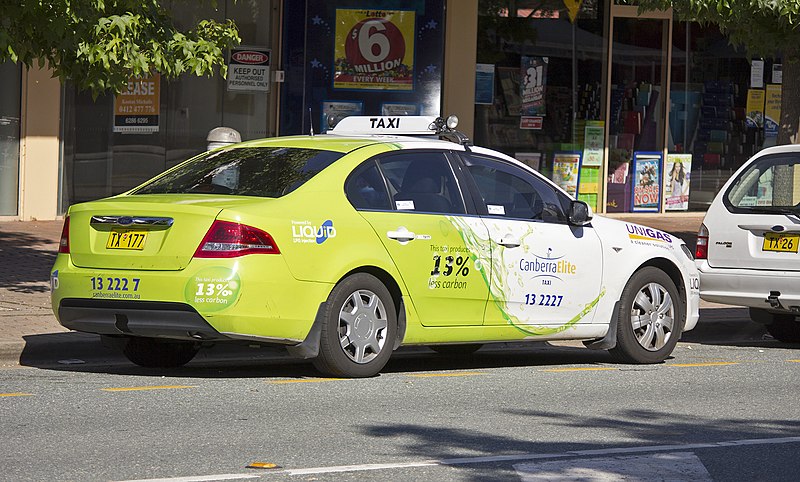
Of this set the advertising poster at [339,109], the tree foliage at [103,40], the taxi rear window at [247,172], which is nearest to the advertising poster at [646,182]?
the advertising poster at [339,109]

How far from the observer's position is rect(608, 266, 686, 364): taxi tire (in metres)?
10.5

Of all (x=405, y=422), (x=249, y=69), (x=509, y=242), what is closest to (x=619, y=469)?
(x=405, y=422)

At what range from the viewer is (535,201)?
10125 mm

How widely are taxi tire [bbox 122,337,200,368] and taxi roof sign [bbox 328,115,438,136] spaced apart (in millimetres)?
1959

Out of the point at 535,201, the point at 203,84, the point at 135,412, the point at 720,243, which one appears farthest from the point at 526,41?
the point at 135,412

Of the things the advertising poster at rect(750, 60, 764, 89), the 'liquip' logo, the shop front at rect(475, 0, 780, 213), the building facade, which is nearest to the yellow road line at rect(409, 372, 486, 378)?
the 'liquip' logo

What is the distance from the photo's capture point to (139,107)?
19.2 meters

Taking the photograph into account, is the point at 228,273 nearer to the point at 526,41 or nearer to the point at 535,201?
the point at 535,201

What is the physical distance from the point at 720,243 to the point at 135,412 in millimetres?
5761

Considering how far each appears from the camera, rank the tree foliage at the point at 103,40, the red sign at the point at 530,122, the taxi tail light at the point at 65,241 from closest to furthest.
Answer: the taxi tail light at the point at 65,241 < the tree foliage at the point at 103,40 < the red sign at the point at 530,122

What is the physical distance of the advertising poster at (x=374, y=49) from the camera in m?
20.3

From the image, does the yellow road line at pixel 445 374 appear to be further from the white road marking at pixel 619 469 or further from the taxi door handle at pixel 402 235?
the white road marking at pixel 619 469

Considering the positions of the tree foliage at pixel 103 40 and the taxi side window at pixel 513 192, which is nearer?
the taxi side window at pixel 513 192

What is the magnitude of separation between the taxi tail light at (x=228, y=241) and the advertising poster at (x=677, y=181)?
15263 millimetres
